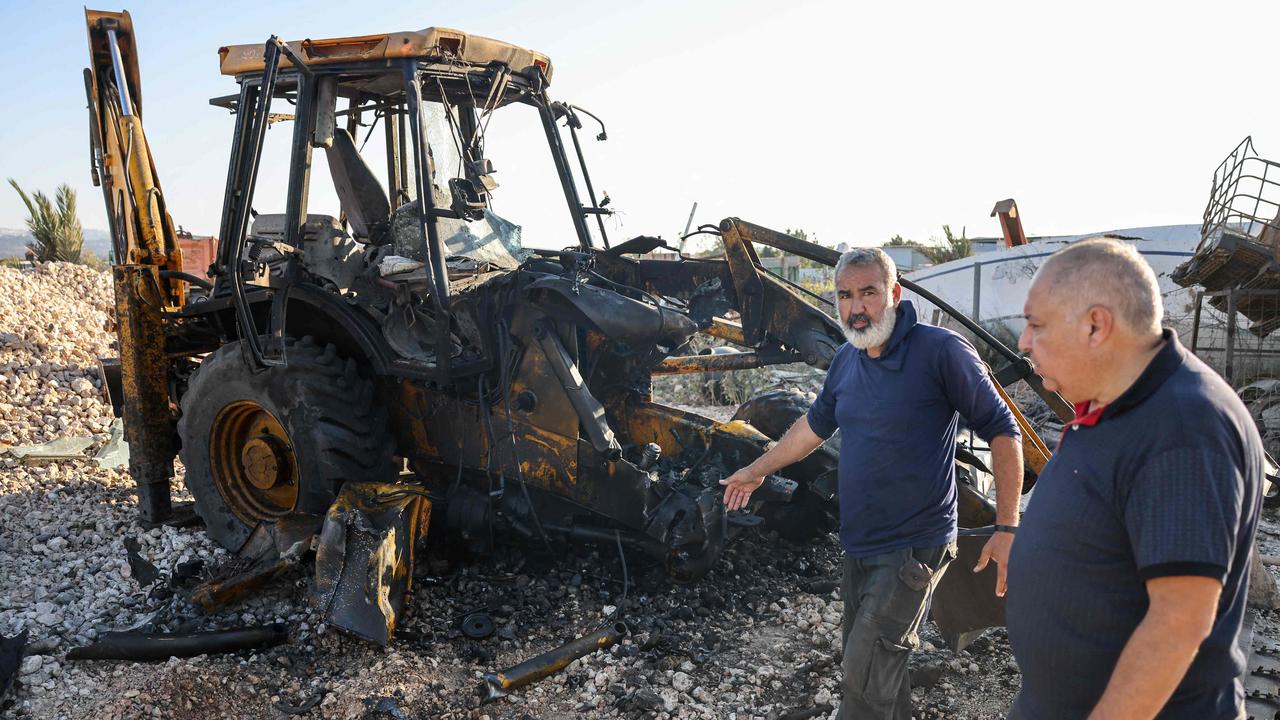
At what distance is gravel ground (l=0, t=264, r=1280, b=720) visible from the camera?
3477 millimetres

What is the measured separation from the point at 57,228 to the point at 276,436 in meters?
13.8

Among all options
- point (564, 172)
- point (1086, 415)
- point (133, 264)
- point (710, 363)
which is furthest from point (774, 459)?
point (133, 264)

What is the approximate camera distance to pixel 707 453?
15.7ft

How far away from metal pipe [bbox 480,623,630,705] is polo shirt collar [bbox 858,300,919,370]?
72.6 inches

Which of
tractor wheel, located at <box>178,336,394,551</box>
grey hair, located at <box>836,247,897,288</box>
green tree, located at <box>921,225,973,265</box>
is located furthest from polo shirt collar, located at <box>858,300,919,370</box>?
green tree, located at <box>921,225,973,265</box>

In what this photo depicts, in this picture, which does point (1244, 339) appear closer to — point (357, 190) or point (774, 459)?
point (774, 459)

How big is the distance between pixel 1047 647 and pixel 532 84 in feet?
14.0

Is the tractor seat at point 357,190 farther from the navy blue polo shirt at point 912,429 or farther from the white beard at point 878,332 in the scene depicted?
the navy blue polo shirt at point 912,429

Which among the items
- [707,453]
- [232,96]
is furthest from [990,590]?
[232,96]

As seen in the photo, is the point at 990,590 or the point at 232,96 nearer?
the point at 990,590

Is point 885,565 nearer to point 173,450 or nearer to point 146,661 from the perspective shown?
point 146,661

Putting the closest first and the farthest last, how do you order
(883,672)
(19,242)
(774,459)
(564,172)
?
(883,672) < (774,459) < (564,172) < (19,242)

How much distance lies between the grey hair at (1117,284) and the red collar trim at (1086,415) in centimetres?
17

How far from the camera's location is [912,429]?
2770 mm
